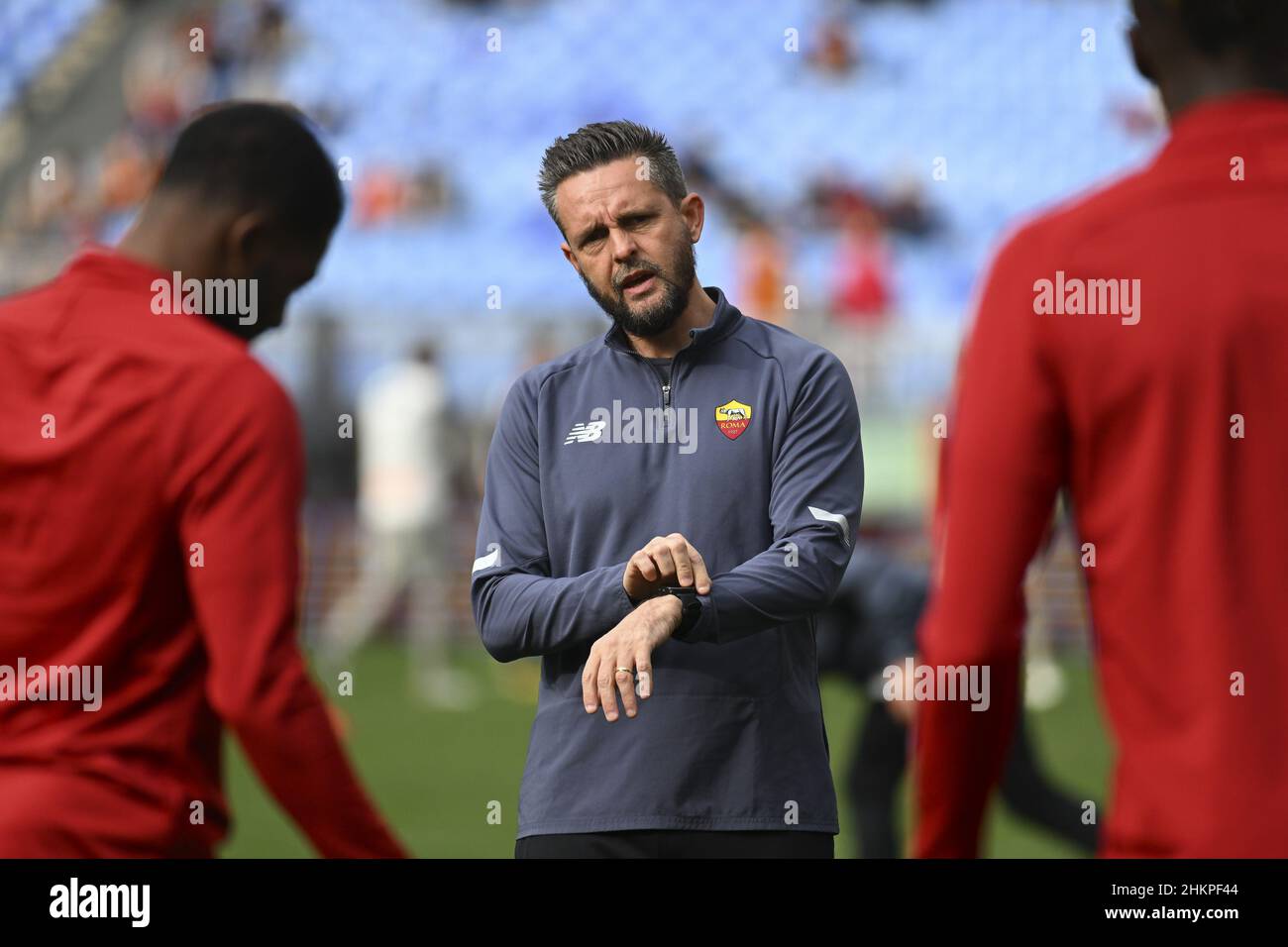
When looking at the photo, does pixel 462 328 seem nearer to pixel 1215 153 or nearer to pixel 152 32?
pixel 152 32

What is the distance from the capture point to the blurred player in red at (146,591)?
7.40 ft

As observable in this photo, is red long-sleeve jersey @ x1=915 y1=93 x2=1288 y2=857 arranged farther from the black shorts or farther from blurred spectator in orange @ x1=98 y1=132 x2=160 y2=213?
blurred spectator in orange @ x1=98 y1=132 x2=160 y2=213

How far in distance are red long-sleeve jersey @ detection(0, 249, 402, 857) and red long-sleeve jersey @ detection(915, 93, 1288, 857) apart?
854 mm

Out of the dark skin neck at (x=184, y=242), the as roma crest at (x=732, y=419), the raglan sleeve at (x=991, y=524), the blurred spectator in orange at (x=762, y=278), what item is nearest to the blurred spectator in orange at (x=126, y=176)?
the blurred spectator in orange at (x=762, y=278)

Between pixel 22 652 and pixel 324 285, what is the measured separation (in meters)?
16.7

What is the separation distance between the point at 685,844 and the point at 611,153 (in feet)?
3.90

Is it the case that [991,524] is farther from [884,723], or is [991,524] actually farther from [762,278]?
[762,278]

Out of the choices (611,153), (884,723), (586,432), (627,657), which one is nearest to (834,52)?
(884,723)

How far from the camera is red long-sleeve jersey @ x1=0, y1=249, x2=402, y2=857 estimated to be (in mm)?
2256

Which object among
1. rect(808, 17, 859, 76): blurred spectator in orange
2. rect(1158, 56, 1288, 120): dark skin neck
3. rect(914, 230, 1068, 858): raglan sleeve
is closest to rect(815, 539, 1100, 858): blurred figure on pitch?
rect(914, 230, 1068, 858): raglan sleeve

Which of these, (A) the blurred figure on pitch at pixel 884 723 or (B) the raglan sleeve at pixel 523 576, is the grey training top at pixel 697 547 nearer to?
(B) the raglan sleeve at pixel 523 576

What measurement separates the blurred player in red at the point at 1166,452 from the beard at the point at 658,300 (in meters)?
1.05

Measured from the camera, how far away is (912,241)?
19406mm

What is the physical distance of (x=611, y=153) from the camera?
3.03 m
